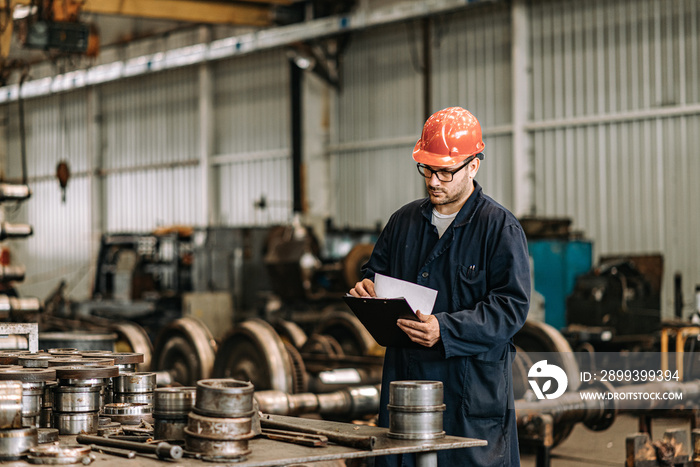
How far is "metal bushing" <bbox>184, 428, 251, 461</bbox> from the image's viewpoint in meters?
2.16

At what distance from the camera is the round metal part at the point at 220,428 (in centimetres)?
217

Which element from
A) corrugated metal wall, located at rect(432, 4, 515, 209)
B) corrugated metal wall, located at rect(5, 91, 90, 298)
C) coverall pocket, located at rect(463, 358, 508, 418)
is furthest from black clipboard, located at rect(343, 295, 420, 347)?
corrugated metal wall, located at rect(5, 91, 90, 298)

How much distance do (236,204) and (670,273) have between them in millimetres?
7662

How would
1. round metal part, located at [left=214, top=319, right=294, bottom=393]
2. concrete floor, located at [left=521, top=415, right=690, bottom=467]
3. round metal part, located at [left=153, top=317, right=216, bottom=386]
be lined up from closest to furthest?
concrete floor, located at [left=521, top=415, right=690, bottom=467]
round metal part, located at [left=214, top=319, right=294, bottom=393]
round metal part, located at [left=153, top=317, right=216, bottom=386]

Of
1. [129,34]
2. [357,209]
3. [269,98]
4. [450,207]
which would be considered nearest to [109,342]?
[450,207]

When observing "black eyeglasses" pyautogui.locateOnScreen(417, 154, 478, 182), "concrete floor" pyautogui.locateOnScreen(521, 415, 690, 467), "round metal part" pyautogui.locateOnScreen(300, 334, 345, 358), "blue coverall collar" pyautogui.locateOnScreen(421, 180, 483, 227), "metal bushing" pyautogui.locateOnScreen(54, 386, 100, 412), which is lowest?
"concrete floor" pyautogui.locateOnScreen(521, 415, 690, 467)

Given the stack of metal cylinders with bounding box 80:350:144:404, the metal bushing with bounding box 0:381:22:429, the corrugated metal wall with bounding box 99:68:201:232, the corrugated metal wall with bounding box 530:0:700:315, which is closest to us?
the metal bushing with bounding box 0:381:22:429

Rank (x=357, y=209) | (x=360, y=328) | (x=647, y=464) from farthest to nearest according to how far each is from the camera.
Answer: (x=357, y=209), (x=360, y=328), (x=647, y=464)

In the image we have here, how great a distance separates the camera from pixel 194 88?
16531 millimetres

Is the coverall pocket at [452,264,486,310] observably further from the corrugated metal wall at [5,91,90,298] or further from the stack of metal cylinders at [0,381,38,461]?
the corrugated metal wall at [5,91,90,298]

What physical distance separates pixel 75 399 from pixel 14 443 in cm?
48

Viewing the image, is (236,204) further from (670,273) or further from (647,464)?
(647,464)

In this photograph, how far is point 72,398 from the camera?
2.72m

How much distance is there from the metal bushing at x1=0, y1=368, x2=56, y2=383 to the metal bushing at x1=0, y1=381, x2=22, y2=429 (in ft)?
0.82
